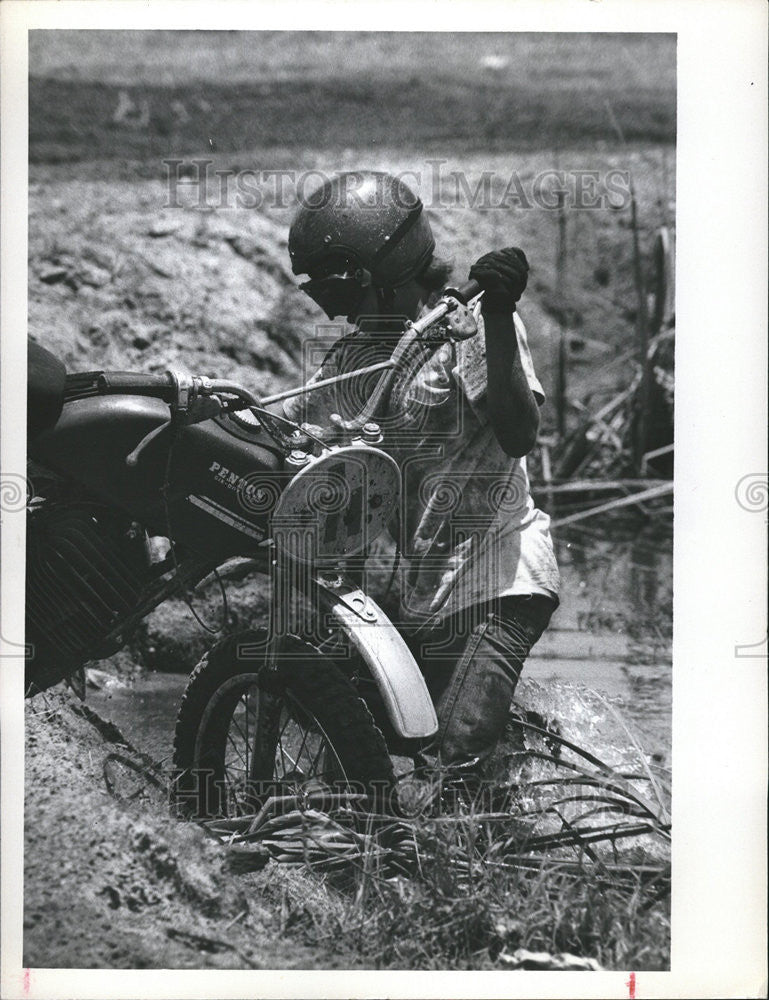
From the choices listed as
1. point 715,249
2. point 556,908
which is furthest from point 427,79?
point 556,908

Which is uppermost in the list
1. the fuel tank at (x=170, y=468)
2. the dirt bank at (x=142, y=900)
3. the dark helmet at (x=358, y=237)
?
the dark helmet at (x=358, y=237)

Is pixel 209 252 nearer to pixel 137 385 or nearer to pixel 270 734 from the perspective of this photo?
pixel 137 385

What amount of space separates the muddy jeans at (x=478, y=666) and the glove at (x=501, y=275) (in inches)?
30.9

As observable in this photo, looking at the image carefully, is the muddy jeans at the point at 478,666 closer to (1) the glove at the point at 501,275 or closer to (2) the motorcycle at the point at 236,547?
(2) the motorcycle at the point at 236,547

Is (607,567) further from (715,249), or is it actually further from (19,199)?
(19,199)

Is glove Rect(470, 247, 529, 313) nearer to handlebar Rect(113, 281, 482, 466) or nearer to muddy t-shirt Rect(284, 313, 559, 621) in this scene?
handlebar Rect(113, 281, 482, 466)

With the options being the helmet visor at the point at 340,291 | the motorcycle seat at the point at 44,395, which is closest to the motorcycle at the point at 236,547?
the motorcycle seat at the point at 44,395

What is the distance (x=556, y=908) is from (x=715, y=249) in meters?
1.77

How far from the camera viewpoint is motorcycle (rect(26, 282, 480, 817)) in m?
2.97

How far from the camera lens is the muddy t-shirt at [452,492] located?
315 centimetres

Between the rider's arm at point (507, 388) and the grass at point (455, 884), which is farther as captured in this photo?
the grass at point (455, 884)

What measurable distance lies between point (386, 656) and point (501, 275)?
0.96m

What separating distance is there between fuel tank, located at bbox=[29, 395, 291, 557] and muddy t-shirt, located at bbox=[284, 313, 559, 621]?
35 centimetres

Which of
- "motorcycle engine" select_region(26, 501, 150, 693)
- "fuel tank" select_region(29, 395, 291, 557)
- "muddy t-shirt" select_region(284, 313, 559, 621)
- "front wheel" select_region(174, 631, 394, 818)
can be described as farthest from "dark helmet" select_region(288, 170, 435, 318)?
"front wheel" select_region(174, 631, 394, 818)
